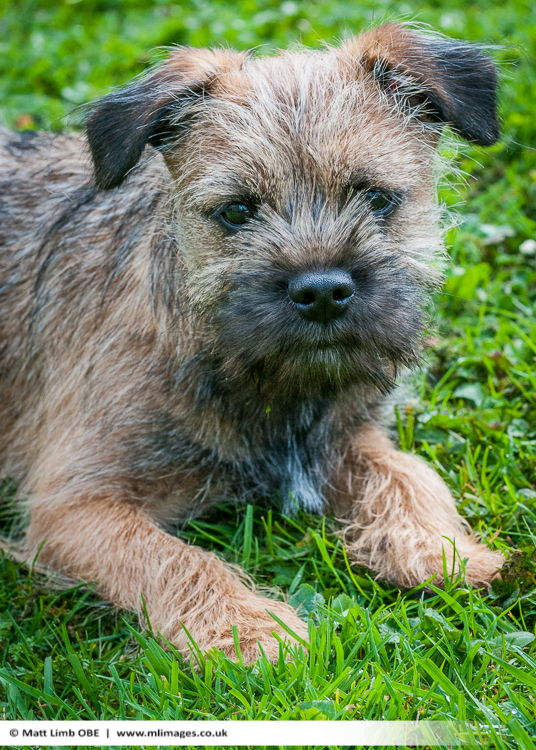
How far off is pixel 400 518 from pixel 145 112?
199 cm

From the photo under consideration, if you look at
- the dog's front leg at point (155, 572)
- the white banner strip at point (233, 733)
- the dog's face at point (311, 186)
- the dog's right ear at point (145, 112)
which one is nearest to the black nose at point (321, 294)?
the dog's face at point (311, 186)

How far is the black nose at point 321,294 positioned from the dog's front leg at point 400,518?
1037 mm

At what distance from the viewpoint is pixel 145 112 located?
300cm

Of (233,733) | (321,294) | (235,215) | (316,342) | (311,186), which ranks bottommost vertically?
(233,733)

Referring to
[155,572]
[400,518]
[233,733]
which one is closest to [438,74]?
[400,518]

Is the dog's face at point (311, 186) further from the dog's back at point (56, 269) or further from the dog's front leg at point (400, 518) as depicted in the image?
the dog's front leg at point (400, 518)

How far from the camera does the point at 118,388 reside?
11.3 feet

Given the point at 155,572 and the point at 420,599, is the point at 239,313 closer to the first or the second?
the point at 155,572

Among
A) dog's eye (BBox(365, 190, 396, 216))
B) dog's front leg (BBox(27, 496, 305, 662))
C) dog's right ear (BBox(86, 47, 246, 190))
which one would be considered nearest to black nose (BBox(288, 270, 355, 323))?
dog's eye (BBox(365, 190, 396, 216))

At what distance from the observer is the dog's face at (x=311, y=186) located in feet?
9.00

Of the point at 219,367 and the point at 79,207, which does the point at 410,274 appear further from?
the point at 79,207

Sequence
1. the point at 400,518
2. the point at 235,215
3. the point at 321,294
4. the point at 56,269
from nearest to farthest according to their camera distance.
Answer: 1. the point at 321,294
2. the point at 235,215
3. the point at 400,518
4. the point at 56,269

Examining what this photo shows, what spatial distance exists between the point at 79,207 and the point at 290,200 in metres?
1.37

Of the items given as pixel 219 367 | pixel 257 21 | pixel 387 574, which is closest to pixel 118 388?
pixel 219 367
